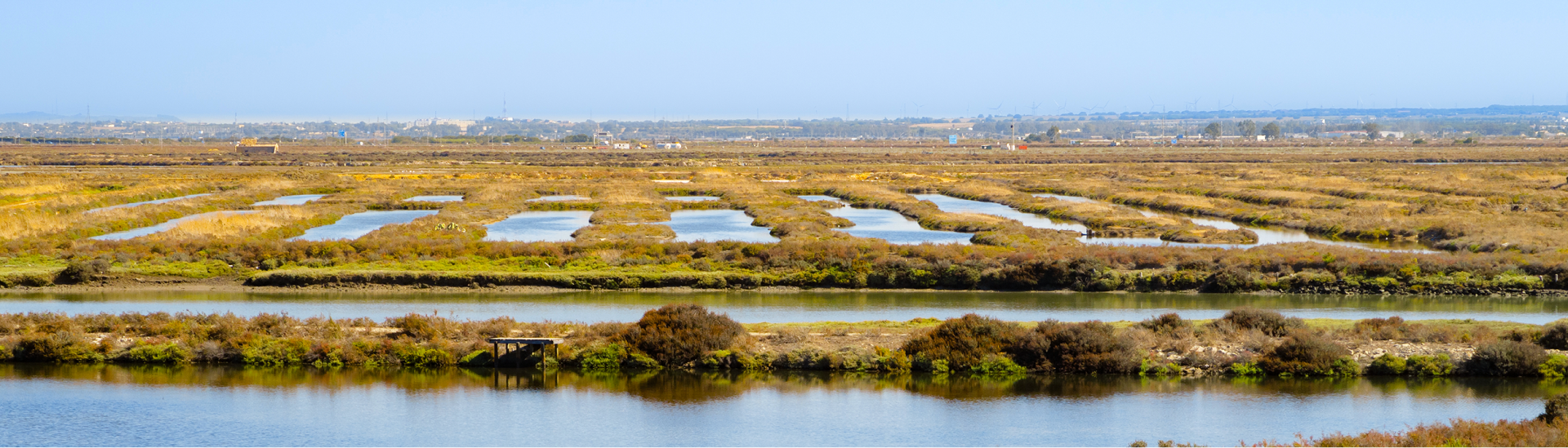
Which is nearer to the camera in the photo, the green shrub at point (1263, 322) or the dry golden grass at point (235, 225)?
the green shrub at point (1263, 322)

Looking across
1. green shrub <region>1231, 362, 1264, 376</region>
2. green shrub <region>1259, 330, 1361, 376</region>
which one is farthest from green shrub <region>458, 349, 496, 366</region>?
green shrub <region>1259, 330, 1361, 376</region>

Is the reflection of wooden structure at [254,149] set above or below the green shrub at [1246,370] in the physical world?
above

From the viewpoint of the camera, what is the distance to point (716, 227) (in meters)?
50.2

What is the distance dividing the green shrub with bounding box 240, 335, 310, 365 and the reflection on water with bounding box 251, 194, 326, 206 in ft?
134

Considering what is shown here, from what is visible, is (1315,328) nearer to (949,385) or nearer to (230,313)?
(949,385)

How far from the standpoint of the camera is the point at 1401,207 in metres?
54.9

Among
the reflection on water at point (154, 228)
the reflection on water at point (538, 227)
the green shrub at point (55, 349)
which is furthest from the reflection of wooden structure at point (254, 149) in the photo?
the green shrub at point (55, 349)

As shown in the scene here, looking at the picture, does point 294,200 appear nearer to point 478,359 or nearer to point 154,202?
point 154,202

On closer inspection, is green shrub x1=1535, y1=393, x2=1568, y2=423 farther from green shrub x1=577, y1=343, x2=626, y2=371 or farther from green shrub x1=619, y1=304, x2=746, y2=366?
green shrub x1=577, y1=343, x2=626, y2=371

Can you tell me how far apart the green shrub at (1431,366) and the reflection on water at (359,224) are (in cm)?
3215

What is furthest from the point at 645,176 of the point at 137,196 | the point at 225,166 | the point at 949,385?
the point at 949,385

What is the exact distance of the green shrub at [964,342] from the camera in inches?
861

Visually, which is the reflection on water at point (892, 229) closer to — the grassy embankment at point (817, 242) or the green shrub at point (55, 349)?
the grassy embankment at point (817, 242)

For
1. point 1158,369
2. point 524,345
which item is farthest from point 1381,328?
point 524,345
